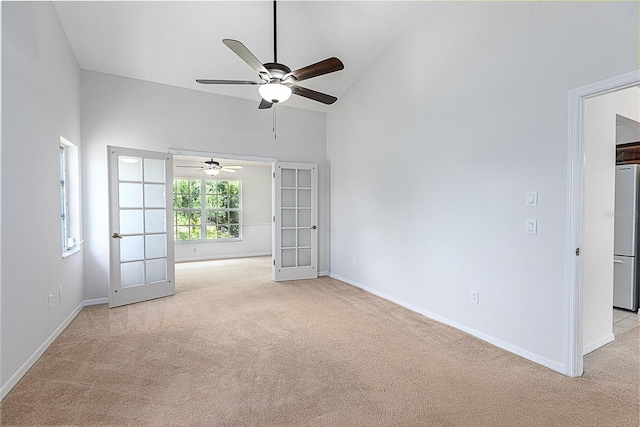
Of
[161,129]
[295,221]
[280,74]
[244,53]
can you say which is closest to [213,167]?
[161,129]

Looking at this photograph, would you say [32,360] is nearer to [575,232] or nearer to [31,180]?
[31,180]

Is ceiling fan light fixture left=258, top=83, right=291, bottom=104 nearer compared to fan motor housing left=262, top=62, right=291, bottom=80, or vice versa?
fan motor housing left=262, top=62, right=291, bottom=80

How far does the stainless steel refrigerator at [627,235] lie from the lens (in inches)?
148

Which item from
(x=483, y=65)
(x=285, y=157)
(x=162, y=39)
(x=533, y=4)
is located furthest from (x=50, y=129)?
(x=533, y=4)

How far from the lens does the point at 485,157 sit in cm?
303

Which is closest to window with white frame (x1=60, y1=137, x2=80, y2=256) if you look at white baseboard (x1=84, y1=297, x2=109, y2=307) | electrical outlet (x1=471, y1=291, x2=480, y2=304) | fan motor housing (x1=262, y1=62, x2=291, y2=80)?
white baseboard (x1=84, y1=297, x2=109, y2=307)

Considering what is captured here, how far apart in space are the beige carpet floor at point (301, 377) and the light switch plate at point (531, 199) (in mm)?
1326

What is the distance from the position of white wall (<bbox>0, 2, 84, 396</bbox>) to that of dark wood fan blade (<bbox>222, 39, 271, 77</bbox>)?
153 cm

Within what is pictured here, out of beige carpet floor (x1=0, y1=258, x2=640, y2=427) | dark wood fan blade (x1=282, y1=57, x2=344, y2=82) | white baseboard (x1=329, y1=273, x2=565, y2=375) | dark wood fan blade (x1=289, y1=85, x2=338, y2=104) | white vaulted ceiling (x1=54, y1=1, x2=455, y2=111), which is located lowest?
beige carpet floor (x1=0, y1=258, x2=640, y2=427)

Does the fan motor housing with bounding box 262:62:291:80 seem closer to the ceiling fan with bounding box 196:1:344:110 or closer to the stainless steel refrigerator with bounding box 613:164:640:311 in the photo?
the ceiling fan with bounding box 196:1:344:110


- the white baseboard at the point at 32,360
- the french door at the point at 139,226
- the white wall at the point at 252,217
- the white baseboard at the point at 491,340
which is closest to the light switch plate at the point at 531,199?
the white baseboard at the point at 491,340

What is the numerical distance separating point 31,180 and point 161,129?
2.19m

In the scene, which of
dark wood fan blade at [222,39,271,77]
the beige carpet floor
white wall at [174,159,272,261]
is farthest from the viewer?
white wall at [174,159,272,261]

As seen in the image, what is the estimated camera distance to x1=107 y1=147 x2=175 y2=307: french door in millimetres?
4031
